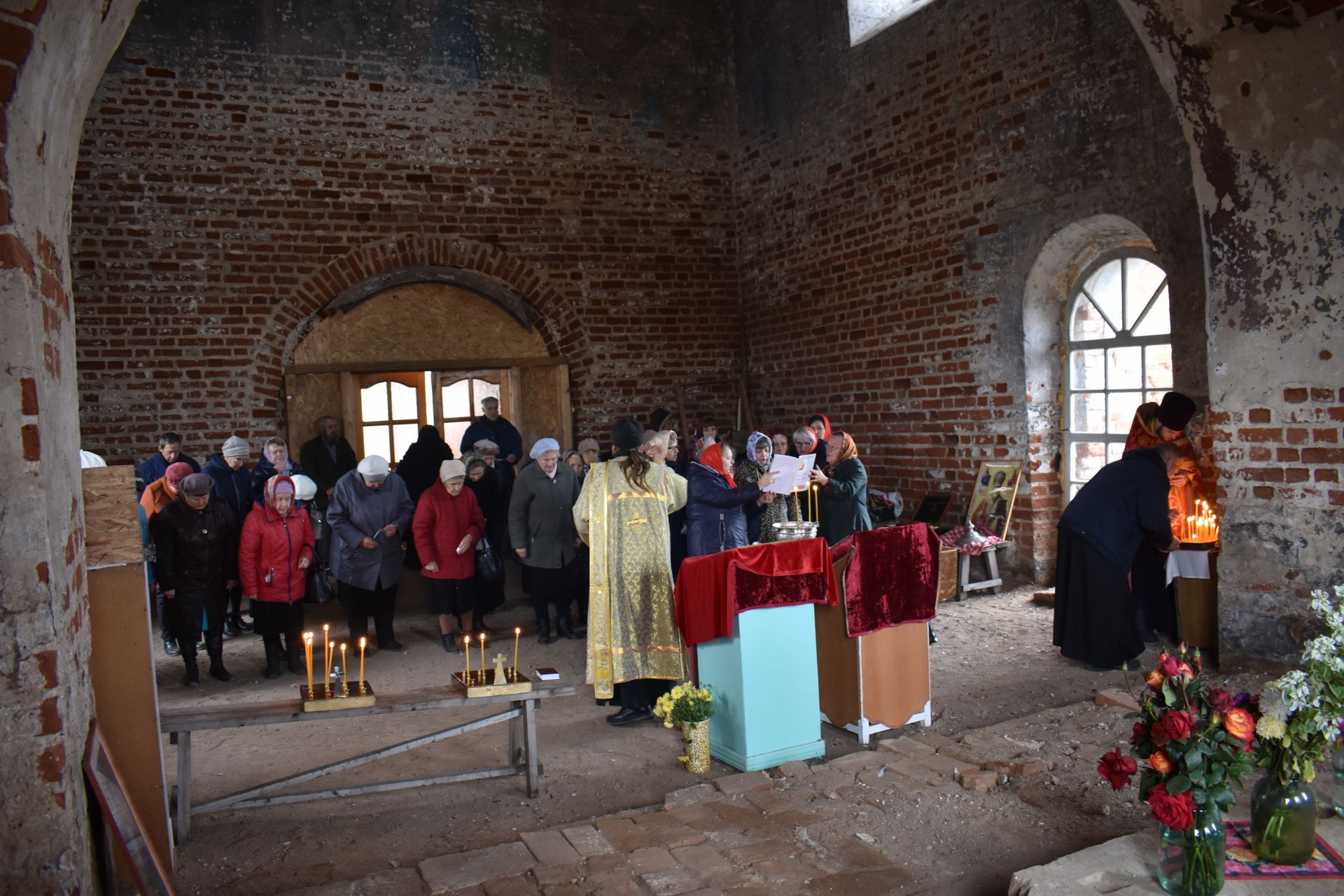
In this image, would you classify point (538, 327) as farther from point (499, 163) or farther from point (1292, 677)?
point (1292, 677)

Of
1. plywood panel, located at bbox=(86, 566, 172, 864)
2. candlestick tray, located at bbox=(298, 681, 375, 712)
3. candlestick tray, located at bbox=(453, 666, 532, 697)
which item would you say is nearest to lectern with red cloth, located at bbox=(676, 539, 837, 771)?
candlestick tray, located at bbox=(453, 666, 532, 697)

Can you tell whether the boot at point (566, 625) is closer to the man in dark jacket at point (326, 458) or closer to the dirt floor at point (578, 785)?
the dirt floor at point (578, 785)

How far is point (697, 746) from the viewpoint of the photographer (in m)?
4.94

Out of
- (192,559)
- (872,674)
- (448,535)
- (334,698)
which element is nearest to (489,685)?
(334,698)

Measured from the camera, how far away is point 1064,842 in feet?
12.9

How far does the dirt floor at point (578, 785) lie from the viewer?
395 centimetres

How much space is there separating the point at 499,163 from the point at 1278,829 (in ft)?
32.0

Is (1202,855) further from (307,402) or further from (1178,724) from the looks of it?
(307,402)

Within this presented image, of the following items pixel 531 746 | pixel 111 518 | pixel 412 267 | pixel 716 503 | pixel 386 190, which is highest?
pixel 386 190

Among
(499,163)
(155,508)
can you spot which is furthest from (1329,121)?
(499,163)

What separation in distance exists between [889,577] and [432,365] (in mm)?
7351

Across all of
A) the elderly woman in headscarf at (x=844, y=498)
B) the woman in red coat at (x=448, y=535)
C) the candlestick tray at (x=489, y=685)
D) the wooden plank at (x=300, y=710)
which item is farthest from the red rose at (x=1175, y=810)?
the woman in red coat at (x=448, y=535)

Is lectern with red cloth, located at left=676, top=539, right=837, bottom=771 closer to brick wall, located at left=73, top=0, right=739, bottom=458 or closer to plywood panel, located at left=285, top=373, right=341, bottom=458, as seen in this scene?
brick wall, located at left=73, top=0, right=739, bottom=458

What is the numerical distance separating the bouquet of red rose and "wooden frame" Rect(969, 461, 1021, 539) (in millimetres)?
5502
